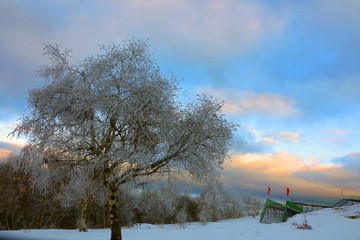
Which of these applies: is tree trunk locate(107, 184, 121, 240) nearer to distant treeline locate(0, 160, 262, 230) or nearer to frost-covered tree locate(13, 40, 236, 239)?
frost-covered tree locate(13, 40, 236, 239)

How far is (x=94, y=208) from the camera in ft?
Result: 168

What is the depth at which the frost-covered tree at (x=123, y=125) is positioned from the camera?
11.0m

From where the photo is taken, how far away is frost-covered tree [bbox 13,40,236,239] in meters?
11.0

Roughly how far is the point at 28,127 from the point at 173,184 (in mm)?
7058

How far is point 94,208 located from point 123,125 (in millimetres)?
45733

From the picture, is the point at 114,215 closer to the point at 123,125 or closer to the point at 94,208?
the point at 123,125

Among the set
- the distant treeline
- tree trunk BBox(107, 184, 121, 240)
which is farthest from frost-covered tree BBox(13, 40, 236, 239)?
the distant treeline

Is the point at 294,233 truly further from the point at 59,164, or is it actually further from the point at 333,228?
the point at 59,164

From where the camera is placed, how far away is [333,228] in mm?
15898

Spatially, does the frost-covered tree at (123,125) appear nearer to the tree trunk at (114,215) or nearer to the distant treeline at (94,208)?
the tree trunk at (114,215)

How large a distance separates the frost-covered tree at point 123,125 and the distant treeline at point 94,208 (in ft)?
77.4

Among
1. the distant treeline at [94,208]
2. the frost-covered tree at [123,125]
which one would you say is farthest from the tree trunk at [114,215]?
the distant treeline at [94,208]

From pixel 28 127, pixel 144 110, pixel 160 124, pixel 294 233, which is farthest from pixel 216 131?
pixel 294 233

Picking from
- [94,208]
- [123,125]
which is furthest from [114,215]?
[94,208]
